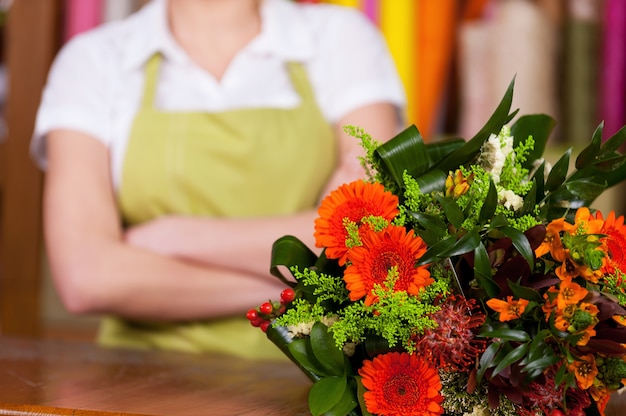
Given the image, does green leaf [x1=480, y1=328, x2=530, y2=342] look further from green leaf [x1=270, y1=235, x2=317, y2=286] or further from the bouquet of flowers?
green leaf [x1=270, y1=235, x2=317, y2=286]

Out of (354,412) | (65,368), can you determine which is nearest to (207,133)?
(65,368)

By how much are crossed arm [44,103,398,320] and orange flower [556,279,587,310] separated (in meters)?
0.53

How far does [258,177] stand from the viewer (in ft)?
3.65

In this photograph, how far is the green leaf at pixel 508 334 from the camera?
498 millimetres

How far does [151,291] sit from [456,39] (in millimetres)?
869

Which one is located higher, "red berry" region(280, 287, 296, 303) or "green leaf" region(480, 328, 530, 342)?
"green leaf" region(480, 328, 530, 342)

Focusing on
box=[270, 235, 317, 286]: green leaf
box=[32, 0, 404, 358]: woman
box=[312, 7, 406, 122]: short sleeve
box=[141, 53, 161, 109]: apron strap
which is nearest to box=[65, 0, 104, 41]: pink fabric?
box=[32, 0, 404, 358]: woman

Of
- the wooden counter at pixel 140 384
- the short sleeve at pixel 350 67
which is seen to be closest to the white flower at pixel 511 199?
the wooden counter at pixel 140 384

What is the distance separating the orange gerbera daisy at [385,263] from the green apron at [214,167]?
0.59 m

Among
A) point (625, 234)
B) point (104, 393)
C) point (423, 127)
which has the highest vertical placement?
point (625, 234)

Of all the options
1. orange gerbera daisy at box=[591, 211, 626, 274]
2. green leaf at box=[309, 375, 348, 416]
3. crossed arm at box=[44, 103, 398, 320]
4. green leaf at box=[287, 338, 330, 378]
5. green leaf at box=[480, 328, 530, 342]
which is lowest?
crossed arm at box=[44, 103, 398, 320]

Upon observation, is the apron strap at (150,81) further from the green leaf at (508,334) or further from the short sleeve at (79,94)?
the green leaf at (508,334)

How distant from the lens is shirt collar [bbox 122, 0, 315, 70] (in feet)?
3.81

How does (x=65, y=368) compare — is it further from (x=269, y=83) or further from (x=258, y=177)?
(x=269, y=83)
